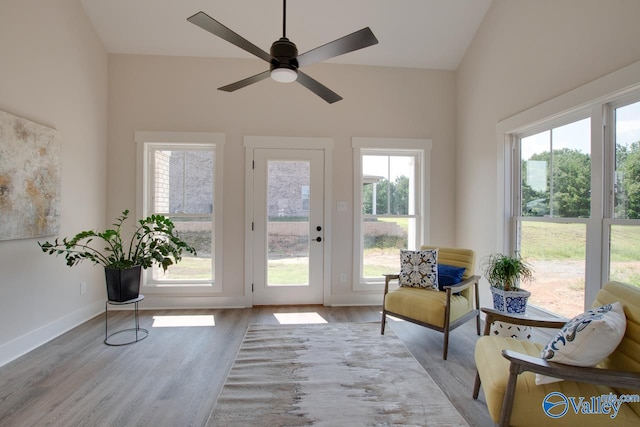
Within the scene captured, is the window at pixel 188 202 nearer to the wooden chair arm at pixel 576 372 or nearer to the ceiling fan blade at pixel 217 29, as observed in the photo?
the ceiling fan blade at pixel 217 29

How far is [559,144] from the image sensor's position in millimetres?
2596

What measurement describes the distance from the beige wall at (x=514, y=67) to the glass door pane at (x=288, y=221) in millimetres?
2031

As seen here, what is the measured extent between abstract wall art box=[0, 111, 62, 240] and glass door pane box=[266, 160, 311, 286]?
212cm

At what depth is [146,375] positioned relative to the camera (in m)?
2.26

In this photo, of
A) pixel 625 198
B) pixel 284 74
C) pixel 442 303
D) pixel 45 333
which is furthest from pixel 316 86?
pixel 45 333

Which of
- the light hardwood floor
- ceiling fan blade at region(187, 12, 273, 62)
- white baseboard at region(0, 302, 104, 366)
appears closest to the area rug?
the light hardwood floor

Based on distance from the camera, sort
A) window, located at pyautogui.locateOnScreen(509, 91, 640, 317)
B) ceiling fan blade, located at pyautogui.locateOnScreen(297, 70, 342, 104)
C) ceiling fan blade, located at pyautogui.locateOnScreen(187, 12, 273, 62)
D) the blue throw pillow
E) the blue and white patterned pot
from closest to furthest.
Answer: ceiling fan blade, located at pyautogui.locateOnScreen(187, 12, 273, 62), window, located at pyautogui.locateOnScreen(509, 91, 640, 317), ceiling fan blade, located at pyautogui.locateOnScreen(297, 70, 342, 104), the blue and white patterned pot, the blue throw pillow

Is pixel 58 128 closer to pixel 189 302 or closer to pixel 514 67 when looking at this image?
pixel 189 302

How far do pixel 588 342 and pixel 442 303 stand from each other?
1.33 meters

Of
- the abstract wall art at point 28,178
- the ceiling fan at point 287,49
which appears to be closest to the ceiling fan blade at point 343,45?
the ceiling fan at point 287,49

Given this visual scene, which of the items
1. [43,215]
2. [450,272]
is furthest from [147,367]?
[450,272]

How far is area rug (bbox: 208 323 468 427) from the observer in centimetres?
179

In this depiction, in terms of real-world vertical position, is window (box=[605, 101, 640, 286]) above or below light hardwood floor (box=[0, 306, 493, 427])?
above

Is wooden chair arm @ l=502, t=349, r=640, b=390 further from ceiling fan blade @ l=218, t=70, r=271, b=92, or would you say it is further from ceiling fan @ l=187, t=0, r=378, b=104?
ceiling fan blade @ l=218, t=70, r=271, b=92
